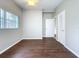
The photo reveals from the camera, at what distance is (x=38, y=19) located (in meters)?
8.77

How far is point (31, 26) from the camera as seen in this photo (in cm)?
882

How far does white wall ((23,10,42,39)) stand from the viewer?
8.78 metres

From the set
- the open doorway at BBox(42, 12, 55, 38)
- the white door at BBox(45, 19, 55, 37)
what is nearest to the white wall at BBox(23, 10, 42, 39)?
the open doorway at BBox(42, 12, 55, 38)

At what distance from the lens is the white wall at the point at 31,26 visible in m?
8.78

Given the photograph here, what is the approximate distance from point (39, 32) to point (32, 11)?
206 centimetres

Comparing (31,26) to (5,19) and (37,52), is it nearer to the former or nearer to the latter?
(5,19)

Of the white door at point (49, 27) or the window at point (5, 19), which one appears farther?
the white door at point (49, 27)

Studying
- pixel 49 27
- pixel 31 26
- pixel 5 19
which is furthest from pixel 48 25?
pixel 5 19

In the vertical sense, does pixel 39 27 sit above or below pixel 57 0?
below

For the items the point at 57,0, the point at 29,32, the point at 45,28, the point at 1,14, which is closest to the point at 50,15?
the point at 45,28

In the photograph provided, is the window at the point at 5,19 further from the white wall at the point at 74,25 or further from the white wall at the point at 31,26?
the white wall at the point at 31,26

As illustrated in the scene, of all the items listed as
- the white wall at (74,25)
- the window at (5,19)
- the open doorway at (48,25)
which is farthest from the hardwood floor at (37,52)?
the open doorway at (48,25)

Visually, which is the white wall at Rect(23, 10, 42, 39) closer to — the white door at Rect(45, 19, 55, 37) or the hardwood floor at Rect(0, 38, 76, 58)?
the white door at Rect(45, 19, 55, 37)

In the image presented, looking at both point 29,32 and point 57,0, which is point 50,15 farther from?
point 57,0
